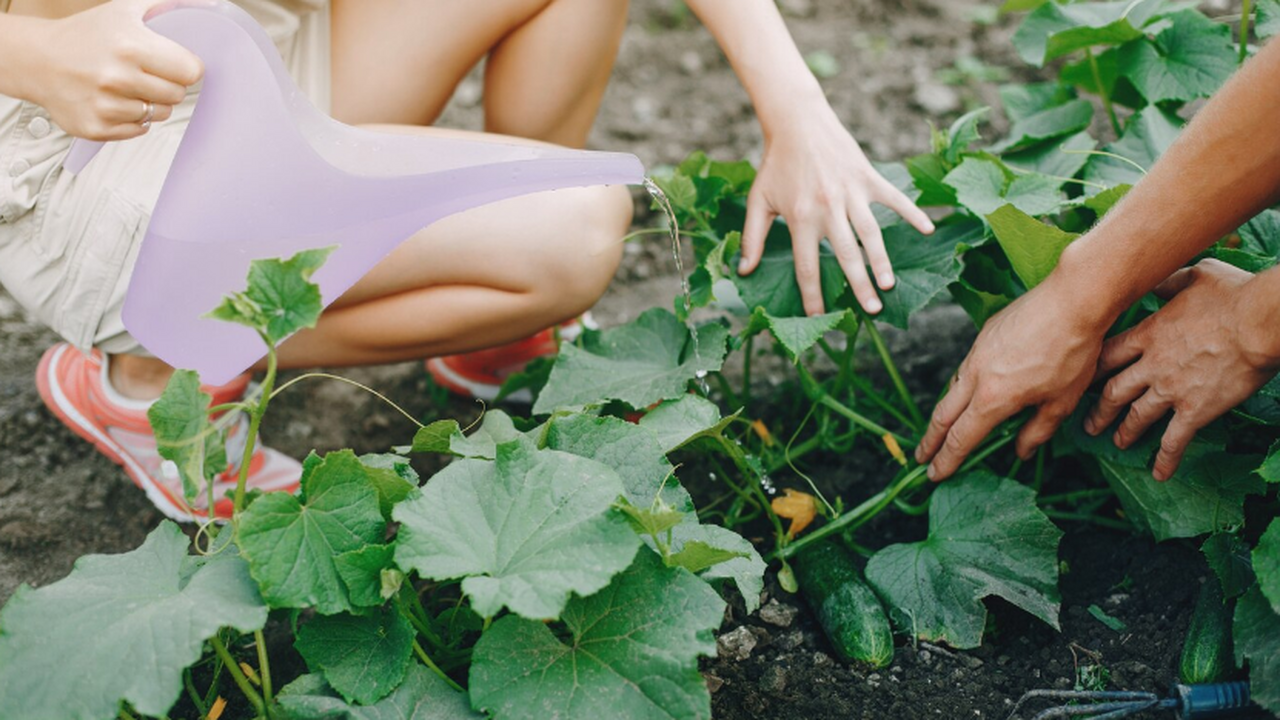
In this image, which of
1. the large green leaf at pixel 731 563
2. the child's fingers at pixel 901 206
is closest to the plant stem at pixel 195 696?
the large green leaf at pixel 731 563

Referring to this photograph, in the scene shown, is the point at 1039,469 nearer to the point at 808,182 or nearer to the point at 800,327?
the point at 800,327

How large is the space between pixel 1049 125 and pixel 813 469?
33.0 inches

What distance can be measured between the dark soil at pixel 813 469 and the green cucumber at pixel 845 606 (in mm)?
38

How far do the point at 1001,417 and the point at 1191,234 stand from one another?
363 millimetres

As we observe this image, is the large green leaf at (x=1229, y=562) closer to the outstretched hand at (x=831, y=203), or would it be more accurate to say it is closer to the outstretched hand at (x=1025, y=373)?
the outstretched hand at (x=1025, y=373)

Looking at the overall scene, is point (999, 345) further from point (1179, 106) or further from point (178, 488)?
point (178, 488)

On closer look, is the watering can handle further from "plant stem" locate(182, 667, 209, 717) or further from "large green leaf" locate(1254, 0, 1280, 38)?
"large green leaf" locate(1254, 0, 1280, 38)

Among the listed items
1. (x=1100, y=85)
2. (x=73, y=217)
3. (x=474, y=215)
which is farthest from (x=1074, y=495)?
(x=73, y=217)

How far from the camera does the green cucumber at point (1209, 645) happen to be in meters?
1.53

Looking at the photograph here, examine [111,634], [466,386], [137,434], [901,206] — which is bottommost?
[466,386]

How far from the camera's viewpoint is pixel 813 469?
2039 millimetres

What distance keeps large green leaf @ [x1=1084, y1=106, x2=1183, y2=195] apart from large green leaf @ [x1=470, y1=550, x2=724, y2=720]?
1.08m

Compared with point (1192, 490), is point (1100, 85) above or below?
above

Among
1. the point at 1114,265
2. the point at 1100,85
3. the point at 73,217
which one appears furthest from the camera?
the point at 1100,85
